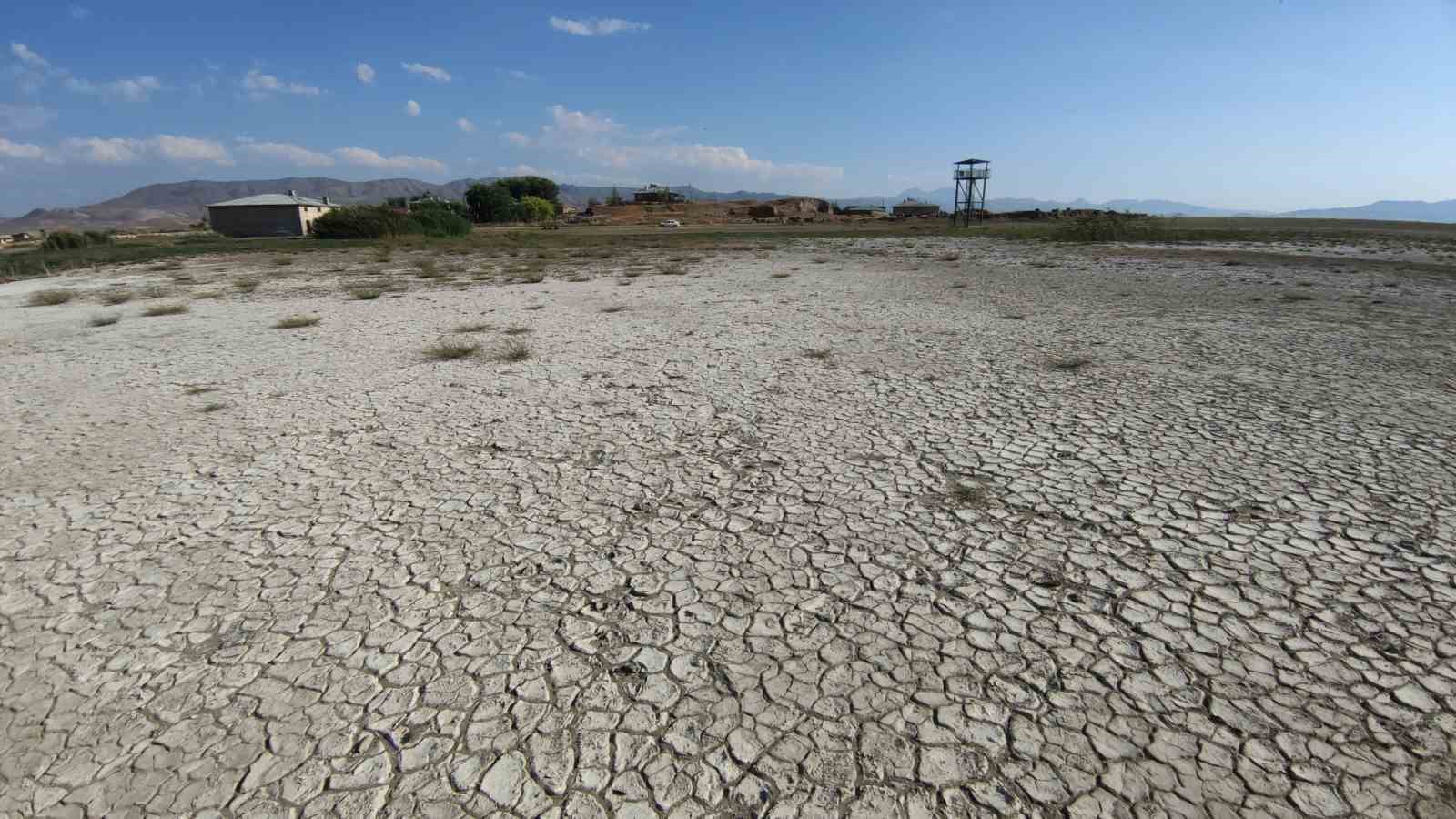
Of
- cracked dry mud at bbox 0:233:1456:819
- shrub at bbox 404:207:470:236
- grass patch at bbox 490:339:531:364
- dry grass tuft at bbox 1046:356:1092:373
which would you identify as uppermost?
shrub at bbox 404:207:470:236

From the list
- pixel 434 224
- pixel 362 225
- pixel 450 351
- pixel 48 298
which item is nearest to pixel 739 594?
pixel 450 351

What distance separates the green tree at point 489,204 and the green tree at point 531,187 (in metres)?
16.5

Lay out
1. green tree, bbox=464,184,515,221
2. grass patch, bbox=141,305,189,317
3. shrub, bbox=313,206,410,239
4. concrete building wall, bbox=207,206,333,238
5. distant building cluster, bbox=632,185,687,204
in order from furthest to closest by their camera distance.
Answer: distant building cluster, bbox=632,185,687,204 < green tree, bbox=464,184,515,221 < concrete building wall, bbox=207,206,333,238 < shrub, bbox=313,206,410,239 < grass patch, bbox=141,305,189,317

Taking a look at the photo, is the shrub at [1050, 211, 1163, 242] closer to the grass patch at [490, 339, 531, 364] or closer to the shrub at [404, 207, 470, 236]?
the grass patch at [490, 339, 531, 364]

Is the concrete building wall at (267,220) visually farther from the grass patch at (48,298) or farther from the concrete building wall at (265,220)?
the grass patch at (48,298)

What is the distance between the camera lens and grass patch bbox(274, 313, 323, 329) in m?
10.2

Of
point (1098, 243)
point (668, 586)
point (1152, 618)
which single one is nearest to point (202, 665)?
point (668, 586)

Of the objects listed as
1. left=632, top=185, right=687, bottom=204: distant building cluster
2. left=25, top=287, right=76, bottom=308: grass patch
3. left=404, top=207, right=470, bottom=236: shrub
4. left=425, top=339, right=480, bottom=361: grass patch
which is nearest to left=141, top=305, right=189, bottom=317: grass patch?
left=25, top=287, right=76, bottom=308: grass patch

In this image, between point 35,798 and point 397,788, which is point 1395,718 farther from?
point 35,798

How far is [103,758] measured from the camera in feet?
7.59

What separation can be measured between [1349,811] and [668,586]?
2579 millimetres

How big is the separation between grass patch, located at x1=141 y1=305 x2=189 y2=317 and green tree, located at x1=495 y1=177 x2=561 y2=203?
9347cm

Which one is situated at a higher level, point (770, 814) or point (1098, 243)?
point (1098, 243)

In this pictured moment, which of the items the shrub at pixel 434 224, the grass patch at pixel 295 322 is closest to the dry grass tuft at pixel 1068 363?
the grass patch at pixel 295 322
